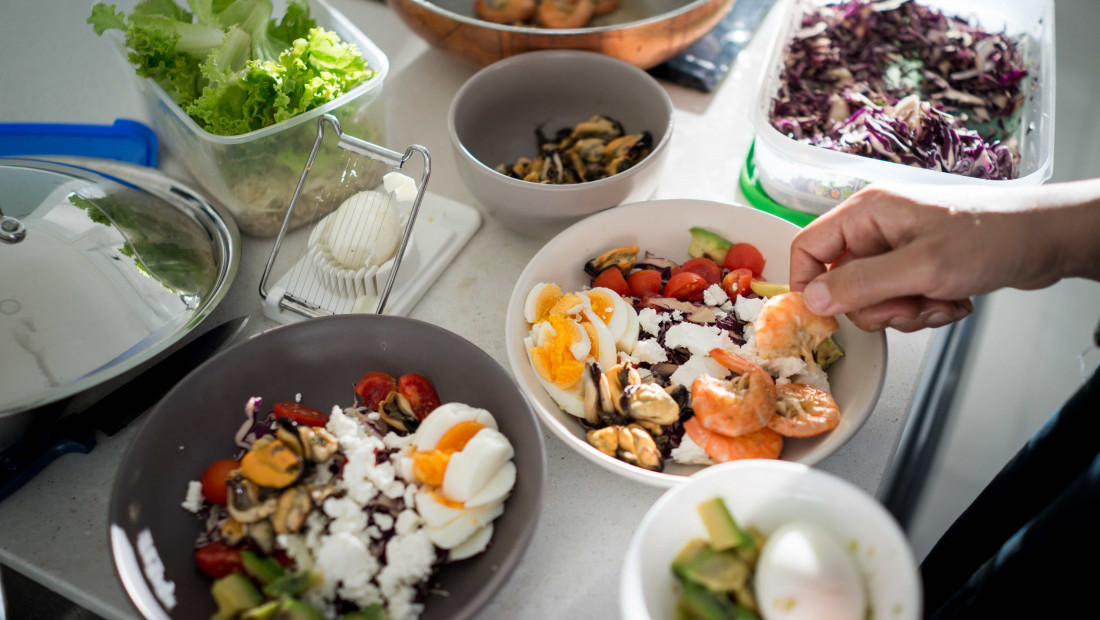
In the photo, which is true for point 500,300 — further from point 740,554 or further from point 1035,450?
point 1035,450

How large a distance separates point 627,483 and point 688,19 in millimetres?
Answer: 872

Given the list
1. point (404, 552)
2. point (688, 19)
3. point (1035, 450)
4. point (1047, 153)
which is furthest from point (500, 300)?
point (1047, 153)

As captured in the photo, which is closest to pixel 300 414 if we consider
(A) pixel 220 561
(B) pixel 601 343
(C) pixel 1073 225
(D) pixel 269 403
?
(D) pixel 269 403

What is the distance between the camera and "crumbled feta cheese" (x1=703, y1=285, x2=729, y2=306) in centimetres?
100

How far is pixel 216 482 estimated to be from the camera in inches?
31.3

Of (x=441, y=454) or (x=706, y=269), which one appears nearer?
(x=441, y=454)

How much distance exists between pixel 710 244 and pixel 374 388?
555mm

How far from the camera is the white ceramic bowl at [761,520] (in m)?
0.56

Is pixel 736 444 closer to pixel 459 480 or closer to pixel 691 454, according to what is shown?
pixel 691 454

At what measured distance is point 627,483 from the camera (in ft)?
3.04

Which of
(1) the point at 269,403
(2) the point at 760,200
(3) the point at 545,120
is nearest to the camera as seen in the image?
(1) the point at 269,403

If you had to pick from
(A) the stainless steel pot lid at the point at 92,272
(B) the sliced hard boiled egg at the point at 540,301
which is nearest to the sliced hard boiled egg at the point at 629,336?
(B) the sliced hard boiled egg at the point at 540,301

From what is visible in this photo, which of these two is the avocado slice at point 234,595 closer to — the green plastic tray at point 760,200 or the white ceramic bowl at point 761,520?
the white ceramic bowl at point 761,520

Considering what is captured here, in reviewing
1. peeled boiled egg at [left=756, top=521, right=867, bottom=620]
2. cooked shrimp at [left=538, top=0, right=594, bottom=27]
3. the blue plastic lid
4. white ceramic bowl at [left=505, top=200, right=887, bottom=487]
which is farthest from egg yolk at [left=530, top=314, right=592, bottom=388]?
the blue plastic lid
